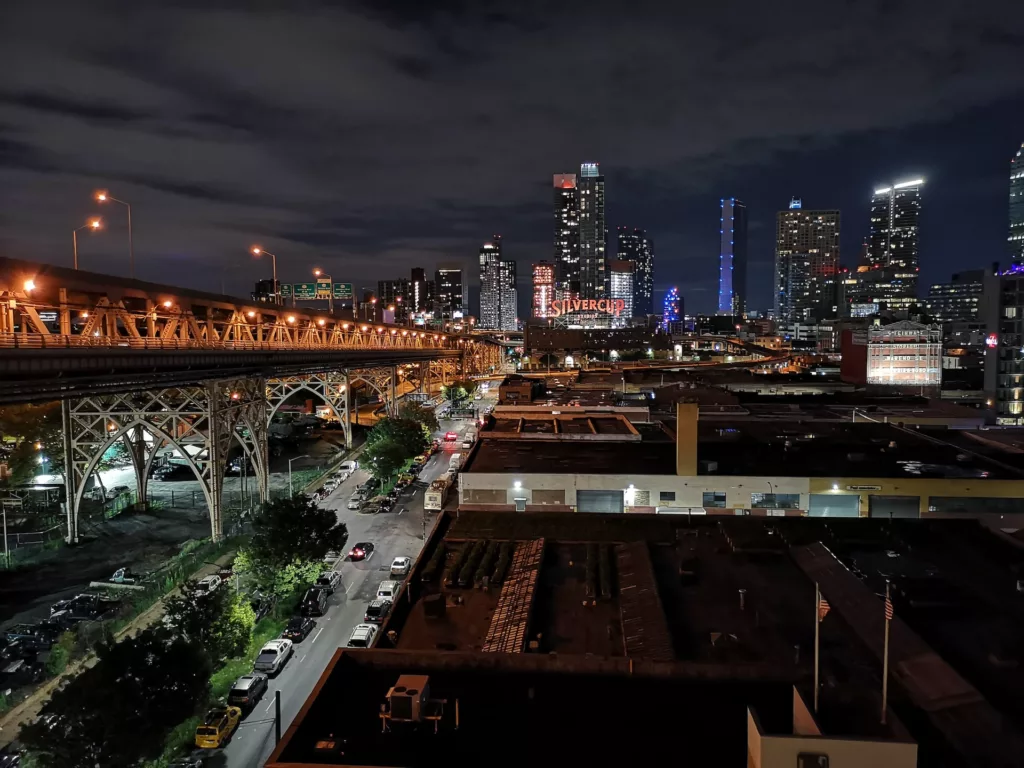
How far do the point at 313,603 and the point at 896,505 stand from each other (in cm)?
2515

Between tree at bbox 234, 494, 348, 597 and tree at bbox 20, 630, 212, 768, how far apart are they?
9.17 metres

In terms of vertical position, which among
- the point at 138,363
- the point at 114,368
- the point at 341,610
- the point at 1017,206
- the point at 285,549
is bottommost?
the point at 341,610

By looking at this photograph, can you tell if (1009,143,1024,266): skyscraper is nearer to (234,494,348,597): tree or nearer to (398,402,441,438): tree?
(398,402,441,438): tree

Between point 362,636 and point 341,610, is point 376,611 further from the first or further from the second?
point 362,636

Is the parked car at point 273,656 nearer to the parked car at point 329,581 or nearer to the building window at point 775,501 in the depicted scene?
the parked car at point 329,581

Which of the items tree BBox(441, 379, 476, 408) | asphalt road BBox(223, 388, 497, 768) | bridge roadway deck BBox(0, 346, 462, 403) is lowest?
asphalt road BBox(223, 388, 497, 768)

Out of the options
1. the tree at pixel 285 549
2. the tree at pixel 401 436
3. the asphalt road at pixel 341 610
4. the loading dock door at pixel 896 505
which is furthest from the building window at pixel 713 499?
the tree at pixel 401 436

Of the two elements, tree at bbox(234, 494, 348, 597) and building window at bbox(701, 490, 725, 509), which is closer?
tree at bbox(234, 494, 348, 597)

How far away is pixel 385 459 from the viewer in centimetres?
4372

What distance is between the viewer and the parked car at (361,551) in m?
31.4

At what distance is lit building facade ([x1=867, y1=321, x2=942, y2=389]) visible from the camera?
7794 centimetres

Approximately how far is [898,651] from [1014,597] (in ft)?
21.3

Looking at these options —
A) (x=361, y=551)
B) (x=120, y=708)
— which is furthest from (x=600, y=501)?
(x=120, y=708)

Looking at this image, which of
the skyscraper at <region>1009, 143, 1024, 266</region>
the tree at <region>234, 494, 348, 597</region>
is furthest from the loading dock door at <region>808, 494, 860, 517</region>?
the skyscraper at <region>1009, 143, 1024, 266</region>
